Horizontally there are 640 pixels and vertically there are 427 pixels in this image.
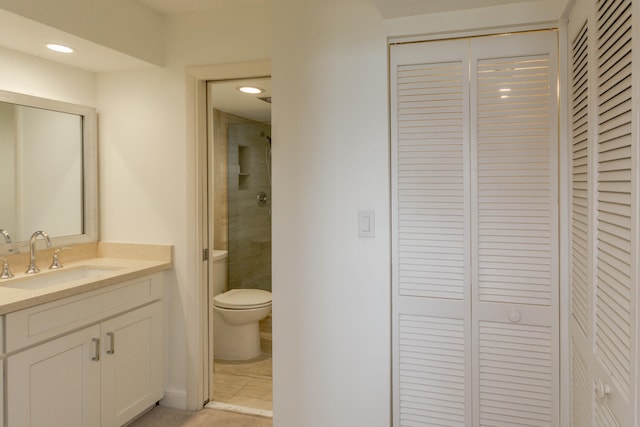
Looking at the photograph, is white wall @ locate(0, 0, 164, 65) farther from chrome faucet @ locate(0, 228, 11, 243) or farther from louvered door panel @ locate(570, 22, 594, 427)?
louvered door panel @ locate(570, 22, 594, 427)

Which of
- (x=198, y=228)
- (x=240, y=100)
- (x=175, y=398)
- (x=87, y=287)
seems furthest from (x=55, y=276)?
(x=240, y=100)

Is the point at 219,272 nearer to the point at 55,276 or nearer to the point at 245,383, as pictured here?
the point at 245,383

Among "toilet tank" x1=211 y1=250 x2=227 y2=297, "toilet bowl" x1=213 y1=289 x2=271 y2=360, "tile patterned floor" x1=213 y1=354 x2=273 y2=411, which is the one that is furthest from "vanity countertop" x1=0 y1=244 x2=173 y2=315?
"toilet tank" x1=211 y1=250 x2=227 y2=297

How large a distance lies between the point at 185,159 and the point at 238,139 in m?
1.81

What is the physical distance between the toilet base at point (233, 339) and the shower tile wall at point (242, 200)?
762 millimetres

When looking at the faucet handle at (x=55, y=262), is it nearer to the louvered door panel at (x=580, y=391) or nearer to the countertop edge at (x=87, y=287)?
the countertop edge at (x=87, y=287)

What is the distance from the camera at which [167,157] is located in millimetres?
2738

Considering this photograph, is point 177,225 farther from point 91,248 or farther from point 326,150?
point 326,150

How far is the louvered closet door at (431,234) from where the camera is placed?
5.66 ft

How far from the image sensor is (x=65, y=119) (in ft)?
8.75

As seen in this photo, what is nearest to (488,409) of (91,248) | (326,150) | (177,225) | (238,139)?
(326,150)

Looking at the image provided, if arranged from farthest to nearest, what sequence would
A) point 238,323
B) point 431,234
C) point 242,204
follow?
1. point 242,204
2. point 238,323
3. point 431,234

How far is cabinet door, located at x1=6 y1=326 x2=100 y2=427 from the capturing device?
1835 mm

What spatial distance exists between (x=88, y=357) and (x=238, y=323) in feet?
4.66
